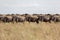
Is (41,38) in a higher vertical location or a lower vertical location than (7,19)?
higher

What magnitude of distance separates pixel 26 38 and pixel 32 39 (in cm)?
23

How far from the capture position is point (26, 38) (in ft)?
25.1

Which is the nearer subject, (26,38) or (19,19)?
(26,38)

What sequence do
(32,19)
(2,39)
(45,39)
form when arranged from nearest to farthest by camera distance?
(2,39)
(45,39)
(32,19)

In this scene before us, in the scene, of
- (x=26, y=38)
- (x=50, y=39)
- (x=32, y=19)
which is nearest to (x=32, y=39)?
(x=26, y=38)

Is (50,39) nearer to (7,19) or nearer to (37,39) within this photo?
(37,39)

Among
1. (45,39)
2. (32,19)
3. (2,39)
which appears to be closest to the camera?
(2,39)

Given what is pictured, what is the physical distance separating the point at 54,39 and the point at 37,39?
0.77 meters

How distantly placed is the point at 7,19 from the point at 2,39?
1697 cm

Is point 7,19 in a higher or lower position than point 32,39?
lower

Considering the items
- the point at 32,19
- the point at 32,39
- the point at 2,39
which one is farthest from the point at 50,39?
the point at 32,19

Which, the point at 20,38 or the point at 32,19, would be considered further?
the point at 32,19

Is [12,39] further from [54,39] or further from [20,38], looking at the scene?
[54,39]

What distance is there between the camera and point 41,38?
8008mm
